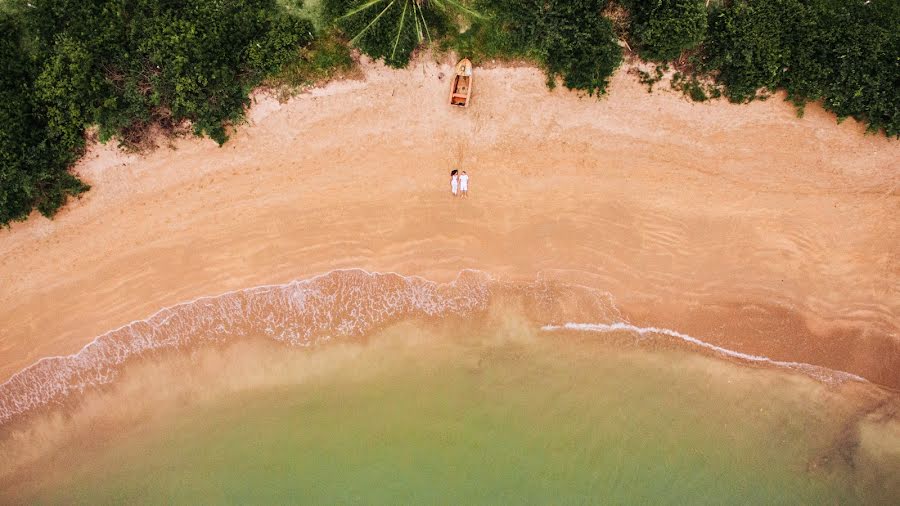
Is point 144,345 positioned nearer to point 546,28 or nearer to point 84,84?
point 84,84

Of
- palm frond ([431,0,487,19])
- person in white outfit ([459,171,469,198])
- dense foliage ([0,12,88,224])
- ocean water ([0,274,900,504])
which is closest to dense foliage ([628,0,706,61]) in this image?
palm frond ([431,0,487,19])

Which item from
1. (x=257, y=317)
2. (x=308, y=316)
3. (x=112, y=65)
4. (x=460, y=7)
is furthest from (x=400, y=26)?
(x=257, y=317)

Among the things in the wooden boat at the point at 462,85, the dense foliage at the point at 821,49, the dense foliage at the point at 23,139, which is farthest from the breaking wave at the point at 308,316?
the dense foliage at the point at 821,49

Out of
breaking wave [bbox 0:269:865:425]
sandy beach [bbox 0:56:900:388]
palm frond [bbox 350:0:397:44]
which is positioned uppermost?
palm frond [bbox 350:0:397:44]

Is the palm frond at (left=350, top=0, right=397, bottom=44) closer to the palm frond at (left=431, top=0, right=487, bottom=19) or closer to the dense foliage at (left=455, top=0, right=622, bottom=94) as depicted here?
the palm frond at (left=431, top=0, right=487, bottom=19)

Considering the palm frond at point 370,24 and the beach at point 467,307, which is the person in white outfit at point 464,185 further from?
the palm frond at point 370,24

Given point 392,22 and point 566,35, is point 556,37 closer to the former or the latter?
point 566,35
